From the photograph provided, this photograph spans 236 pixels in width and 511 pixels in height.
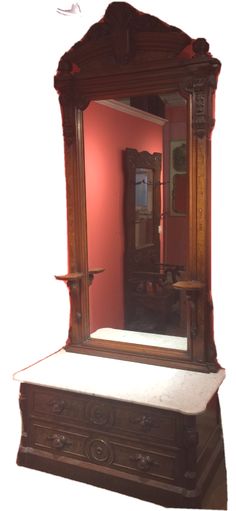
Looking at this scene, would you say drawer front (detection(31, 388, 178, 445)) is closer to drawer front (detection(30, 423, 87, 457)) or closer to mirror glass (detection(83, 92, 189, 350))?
drawer front (detection(30, 423, 87, 457))

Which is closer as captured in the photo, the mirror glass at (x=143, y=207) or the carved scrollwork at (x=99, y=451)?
the carved scrollwork at (x=99, y=451)

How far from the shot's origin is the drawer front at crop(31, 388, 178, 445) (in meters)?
1.74

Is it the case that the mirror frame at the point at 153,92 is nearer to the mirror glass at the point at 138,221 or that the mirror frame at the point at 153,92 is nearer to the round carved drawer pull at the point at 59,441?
the mirror glass at the point at 138,221

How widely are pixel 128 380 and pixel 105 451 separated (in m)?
0.26

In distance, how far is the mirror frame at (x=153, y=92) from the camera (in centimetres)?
185

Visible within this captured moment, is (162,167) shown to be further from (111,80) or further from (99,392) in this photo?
(99,392)

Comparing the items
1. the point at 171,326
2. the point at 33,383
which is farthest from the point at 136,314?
the point at 33,383

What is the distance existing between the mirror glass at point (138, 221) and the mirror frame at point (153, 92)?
40mm

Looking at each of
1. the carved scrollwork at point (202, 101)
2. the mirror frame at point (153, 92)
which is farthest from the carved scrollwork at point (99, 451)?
the carved scrollwork at point (202, 101)

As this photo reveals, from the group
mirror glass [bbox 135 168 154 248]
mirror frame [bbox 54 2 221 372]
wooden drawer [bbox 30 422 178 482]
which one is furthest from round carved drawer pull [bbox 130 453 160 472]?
mirror glass [bbox 135 168 154 248]

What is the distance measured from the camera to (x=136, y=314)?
214 cm

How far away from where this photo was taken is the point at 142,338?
6.98ft

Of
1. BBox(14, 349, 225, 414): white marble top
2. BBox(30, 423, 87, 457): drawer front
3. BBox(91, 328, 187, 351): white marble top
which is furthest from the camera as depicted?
BBox(91, 328, 187, 351): white marble top

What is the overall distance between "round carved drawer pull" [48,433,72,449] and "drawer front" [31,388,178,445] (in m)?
0.06
